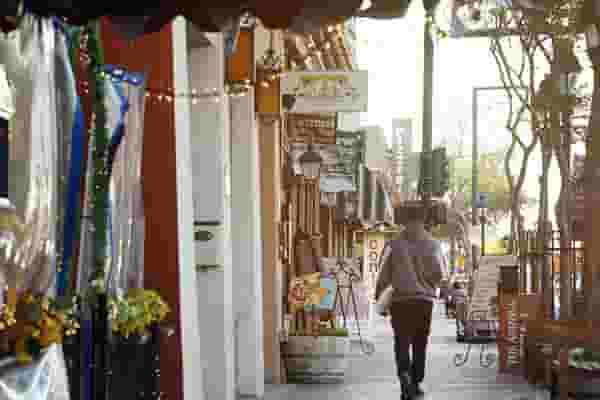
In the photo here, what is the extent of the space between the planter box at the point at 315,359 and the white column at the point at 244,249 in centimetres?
110

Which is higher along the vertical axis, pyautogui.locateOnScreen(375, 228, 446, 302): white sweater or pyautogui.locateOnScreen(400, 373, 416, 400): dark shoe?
pyautogui.locateOnScreen(375, 228, 446, 302): white sweater

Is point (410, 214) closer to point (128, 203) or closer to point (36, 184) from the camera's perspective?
point (128, 203)

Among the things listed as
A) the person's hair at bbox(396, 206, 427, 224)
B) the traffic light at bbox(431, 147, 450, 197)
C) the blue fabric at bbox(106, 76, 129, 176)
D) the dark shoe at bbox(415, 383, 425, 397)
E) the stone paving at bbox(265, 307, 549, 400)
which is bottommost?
the stone paving at bbox(265, 307, 549, 400)

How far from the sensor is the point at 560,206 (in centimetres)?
1441

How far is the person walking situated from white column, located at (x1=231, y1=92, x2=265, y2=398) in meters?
1.59

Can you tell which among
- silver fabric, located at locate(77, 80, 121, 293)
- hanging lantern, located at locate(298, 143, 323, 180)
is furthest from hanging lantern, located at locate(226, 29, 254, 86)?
silver fabric, located at locate(77, 80, 121, 293)

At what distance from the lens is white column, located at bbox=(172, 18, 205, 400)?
25.8 ft

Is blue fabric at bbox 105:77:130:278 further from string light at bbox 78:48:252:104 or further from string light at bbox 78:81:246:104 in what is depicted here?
string light at bbox 78:81:246:104

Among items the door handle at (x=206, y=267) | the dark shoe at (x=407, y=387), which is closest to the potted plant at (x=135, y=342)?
the door handle at (x=206, y=267)

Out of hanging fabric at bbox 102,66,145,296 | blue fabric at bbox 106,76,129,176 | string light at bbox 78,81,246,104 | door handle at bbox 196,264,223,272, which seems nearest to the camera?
blue fabric at bbox 106,76,129,176

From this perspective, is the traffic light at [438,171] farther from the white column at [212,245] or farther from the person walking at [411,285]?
the white column at [212,245]

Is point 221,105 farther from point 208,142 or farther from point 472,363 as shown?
point 472,363

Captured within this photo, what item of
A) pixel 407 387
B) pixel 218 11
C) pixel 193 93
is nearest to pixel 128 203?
pixel 218 11

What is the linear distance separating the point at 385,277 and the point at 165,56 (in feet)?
14.0
